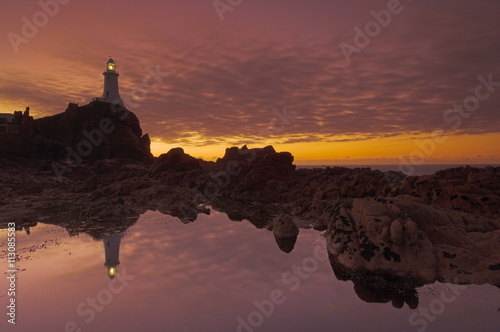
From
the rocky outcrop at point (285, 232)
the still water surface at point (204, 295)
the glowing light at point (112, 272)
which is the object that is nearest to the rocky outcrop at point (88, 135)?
the still water surface at point (204, 295)

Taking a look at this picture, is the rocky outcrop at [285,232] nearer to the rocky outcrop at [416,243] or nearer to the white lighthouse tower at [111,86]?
the rocky outcrop at [416,243]

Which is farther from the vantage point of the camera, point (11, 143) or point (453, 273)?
point (11, 143)

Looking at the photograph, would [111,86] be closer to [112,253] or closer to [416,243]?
[112,253]

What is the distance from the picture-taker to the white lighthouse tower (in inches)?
3932

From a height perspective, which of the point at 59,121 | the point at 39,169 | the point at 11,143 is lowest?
the point at 39,169

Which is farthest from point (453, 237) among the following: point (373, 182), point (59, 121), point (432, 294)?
point (59, 121)

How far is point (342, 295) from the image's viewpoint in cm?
1256

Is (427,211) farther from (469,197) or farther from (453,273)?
(469,197)

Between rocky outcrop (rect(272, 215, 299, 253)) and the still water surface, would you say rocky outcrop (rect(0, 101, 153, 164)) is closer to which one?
the still water surface

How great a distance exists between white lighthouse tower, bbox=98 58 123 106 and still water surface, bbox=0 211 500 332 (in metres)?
89.9

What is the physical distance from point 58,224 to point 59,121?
2997 inches

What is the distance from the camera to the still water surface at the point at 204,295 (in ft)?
34.1

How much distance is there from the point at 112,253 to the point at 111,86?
97.2 meters

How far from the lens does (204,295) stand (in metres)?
12.7
